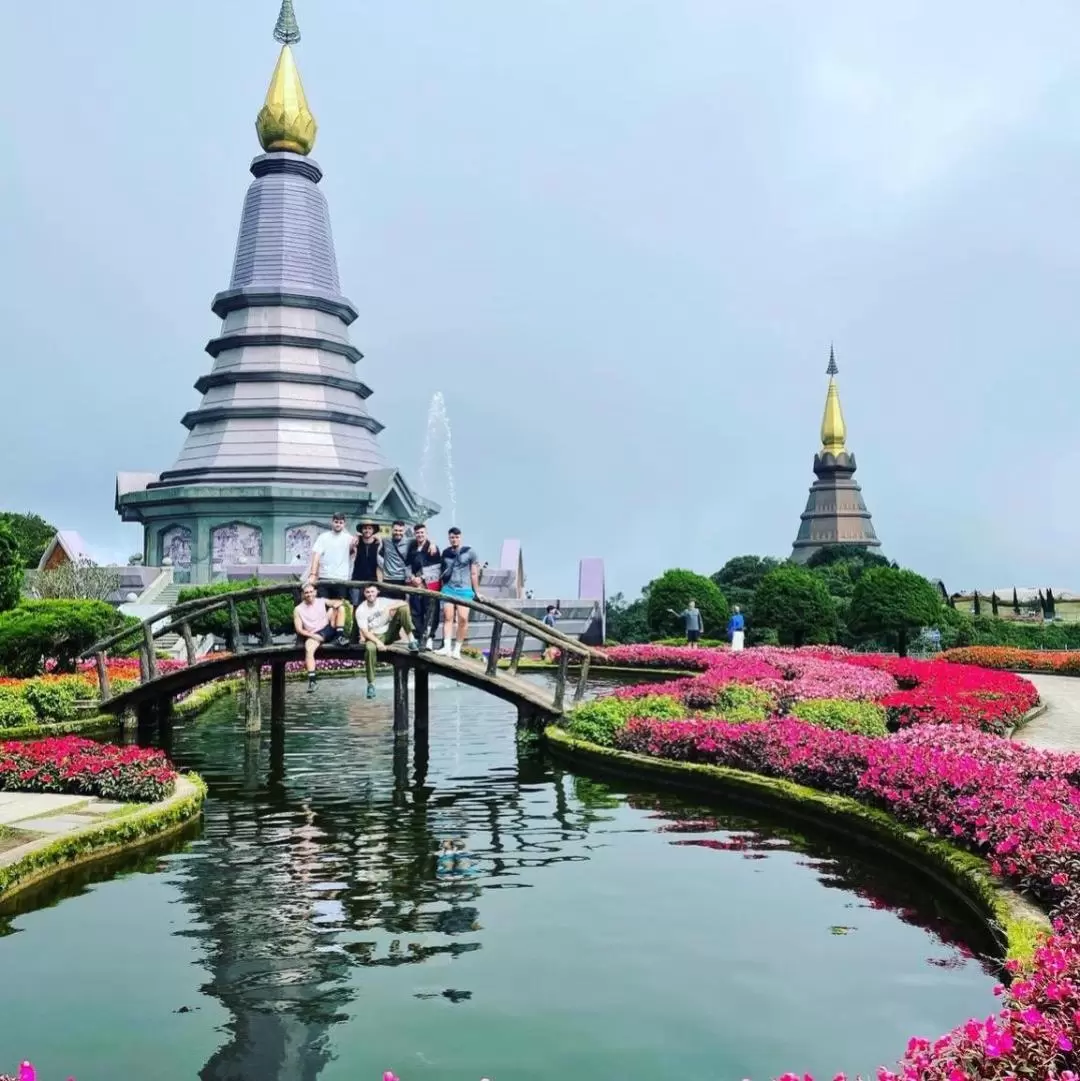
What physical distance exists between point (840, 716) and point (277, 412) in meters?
32.4

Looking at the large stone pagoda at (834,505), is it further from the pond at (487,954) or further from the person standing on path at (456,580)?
the pond at (487,954)

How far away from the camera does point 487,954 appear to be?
7164 millimetres

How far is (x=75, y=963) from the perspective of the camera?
705 cm

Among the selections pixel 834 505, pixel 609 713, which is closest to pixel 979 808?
pixel 609 713

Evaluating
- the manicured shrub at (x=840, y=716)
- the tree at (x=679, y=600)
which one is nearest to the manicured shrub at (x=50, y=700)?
the manicured shrub at (x=840, y=716)

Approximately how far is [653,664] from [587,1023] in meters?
24.3

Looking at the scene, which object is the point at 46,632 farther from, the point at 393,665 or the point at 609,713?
the point at 609,713

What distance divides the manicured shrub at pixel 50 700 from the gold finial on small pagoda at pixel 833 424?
2570 inches

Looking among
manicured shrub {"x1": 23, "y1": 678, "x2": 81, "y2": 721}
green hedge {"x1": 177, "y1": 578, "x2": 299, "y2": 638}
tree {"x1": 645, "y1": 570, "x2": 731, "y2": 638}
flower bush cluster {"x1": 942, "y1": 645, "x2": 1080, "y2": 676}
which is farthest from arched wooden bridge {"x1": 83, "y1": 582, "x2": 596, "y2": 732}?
tree {"x1": 645, "y1": 570, "x2": 731, "y2": 638}

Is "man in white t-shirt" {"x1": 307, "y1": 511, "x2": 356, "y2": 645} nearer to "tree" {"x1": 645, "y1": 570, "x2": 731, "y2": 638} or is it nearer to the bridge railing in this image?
the bridge railing

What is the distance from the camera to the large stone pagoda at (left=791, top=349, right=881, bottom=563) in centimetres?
7438

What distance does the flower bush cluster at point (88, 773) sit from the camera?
1134 centimetres

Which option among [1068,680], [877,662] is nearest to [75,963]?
[877,662]

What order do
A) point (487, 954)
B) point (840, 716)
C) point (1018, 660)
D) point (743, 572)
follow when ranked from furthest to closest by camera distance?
point (743, 572) → point (1018, 660) → point (840, 716) → point (487, 954)
